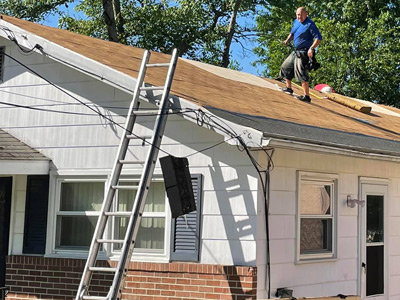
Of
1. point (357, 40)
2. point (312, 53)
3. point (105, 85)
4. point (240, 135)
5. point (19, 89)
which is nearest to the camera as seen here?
point (240, 135)

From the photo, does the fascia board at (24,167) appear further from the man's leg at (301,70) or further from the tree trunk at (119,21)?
the tree trunk at (119,21)

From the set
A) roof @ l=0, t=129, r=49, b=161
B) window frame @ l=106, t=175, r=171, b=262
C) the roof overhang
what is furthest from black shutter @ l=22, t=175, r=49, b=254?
the roof overhang

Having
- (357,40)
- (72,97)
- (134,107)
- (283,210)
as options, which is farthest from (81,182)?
(357,40)

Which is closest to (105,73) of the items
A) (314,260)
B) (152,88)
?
(152,88)

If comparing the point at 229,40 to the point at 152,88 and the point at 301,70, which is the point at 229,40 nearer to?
the point at 301,70

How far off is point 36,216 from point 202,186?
266 cm

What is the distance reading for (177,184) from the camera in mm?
8906

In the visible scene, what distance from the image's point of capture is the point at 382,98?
90.1 ft

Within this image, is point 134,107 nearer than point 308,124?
Yes

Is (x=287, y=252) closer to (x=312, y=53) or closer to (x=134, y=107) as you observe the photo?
(x=134, y=107)

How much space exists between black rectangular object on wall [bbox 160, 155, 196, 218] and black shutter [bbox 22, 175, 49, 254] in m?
2.51

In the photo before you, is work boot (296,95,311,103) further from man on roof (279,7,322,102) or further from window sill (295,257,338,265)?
window sill (295,257,338,265)

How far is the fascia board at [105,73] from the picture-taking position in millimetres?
8562

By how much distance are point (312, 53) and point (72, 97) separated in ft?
14.2
